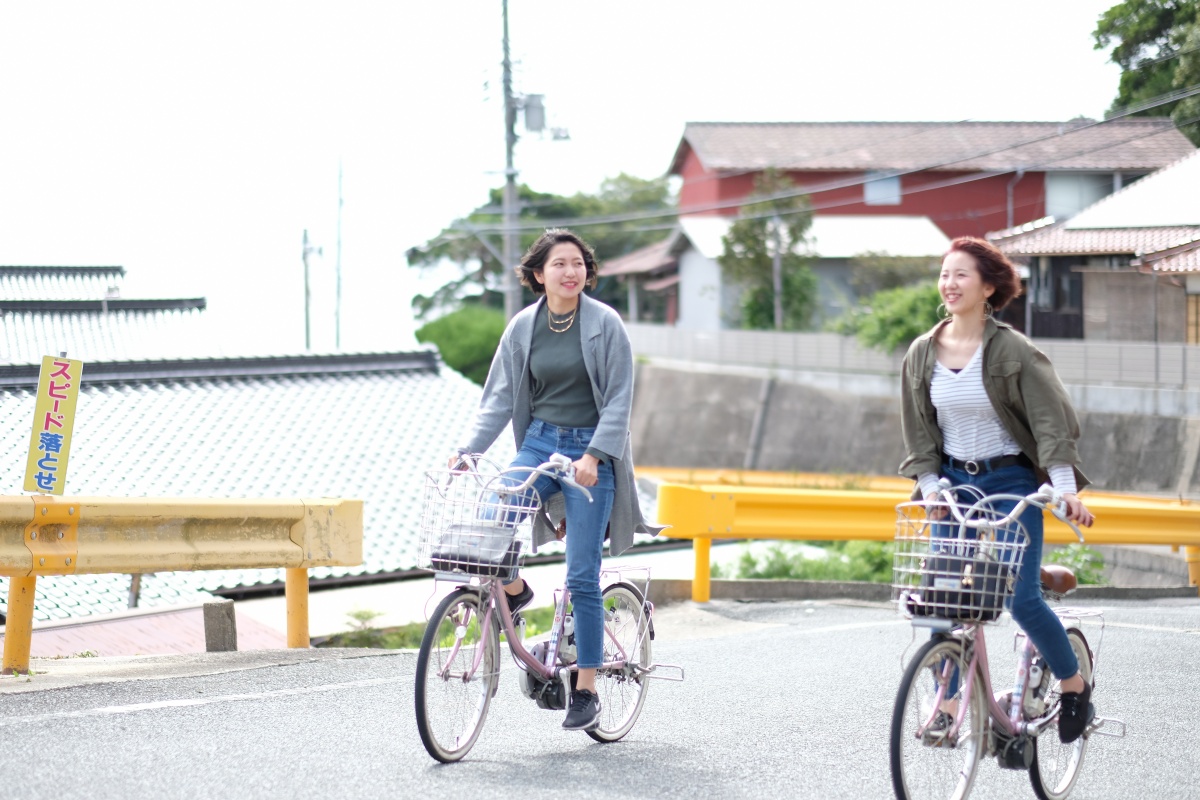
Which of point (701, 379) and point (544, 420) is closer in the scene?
point (544, 420)

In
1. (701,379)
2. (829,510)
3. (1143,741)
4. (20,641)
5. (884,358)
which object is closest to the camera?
(1143,741)

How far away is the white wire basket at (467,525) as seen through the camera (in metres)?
4.73

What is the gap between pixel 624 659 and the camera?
5.52m

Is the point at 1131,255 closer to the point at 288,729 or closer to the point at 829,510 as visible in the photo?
the point at 829,510

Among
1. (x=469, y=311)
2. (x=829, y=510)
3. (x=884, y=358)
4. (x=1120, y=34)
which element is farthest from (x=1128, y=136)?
(x=829, y=510)

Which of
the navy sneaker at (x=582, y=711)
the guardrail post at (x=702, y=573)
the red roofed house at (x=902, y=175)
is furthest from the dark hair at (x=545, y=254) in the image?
the red roofed house at (x=902, y=175)

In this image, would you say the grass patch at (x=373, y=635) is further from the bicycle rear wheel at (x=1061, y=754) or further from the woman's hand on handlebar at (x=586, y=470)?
the bicycle rear wheel at (x=1061, y=754)

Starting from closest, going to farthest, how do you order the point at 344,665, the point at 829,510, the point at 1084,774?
1. the point at 1084,774
2. the point at 344,665
3. the point at 829,510

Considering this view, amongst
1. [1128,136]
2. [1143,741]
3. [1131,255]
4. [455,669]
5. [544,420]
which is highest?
[1128,136]

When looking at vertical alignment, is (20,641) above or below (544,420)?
below

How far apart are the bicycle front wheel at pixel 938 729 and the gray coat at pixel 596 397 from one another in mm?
1340

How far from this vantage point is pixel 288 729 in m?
5.28

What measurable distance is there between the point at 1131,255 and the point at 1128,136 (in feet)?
62.4

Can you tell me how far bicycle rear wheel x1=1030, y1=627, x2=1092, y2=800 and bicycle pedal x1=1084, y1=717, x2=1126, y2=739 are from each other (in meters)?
0.05
